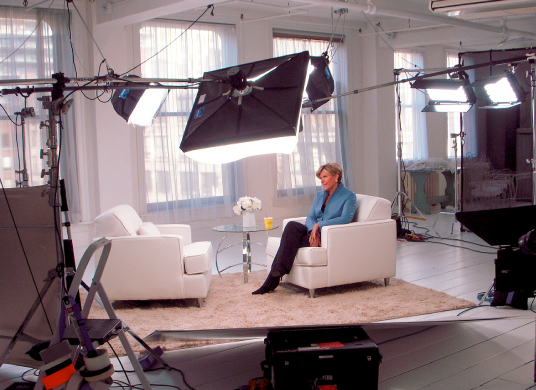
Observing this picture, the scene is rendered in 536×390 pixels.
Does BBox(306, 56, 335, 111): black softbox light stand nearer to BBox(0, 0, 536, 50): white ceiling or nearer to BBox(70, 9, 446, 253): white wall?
BBox(0, 0, 536, 50): white ceiling

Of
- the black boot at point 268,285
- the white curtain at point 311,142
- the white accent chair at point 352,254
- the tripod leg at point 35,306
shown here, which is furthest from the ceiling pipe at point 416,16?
the tripod leg at point 35,306

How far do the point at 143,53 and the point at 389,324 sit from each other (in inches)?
208

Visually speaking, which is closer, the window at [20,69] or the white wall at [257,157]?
the window at [20,69]

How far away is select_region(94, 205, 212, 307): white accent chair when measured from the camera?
158 inches

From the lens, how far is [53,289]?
251 cm

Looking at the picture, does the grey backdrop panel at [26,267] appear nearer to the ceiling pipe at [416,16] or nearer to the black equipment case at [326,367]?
the black equipment case at [326,367]

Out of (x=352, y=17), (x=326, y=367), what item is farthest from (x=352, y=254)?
(x=352, y=17)

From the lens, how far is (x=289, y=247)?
4.32m

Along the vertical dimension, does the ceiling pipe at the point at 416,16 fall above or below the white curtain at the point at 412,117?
above

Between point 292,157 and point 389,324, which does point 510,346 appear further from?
point 292,157

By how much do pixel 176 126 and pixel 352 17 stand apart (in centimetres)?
333

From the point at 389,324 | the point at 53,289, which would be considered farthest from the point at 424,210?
the point at 53,289

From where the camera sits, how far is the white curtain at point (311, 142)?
316 inches

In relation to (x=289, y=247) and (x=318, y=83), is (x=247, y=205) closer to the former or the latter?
(x=289, y=247)
